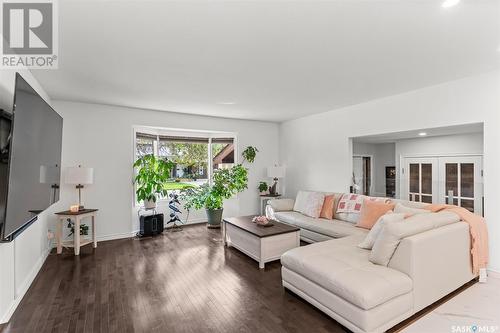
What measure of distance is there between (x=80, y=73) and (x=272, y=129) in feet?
15.3

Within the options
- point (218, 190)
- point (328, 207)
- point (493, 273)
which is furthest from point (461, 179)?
point (218, 190)

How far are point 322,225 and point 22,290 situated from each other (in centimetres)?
395

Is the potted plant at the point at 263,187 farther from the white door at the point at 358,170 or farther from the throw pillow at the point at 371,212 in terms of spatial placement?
the throw pillow at the point at 371,212

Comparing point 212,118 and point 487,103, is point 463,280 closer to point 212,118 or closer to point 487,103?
point 487,103

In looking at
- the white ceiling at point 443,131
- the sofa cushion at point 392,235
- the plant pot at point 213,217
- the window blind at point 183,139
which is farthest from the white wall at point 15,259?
the white ceiling at point 443,131

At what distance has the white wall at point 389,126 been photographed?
3.12 metres

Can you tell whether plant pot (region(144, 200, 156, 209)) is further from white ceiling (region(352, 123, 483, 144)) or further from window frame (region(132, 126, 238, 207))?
white ceiling (region(352, 123, 483, 144))

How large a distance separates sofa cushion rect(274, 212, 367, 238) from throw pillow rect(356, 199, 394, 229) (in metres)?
0.13

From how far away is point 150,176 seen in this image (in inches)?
195

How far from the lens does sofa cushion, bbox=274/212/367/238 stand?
3.66 metres

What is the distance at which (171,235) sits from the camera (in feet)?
16.6

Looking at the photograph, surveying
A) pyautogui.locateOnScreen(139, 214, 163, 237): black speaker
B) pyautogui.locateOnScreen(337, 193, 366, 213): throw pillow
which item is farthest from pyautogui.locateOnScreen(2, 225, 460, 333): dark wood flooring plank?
pyautogui.locateOnScreen(337, 193, 366, 213): throw pillow

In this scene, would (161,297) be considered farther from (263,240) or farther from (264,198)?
(264,198)

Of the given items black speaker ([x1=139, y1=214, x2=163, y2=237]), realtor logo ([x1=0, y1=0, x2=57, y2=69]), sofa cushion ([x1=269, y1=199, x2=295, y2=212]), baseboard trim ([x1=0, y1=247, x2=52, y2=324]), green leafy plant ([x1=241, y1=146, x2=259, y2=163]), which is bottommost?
baseboard trim ([x1=0, y1=247, x2=52, y2=324])
